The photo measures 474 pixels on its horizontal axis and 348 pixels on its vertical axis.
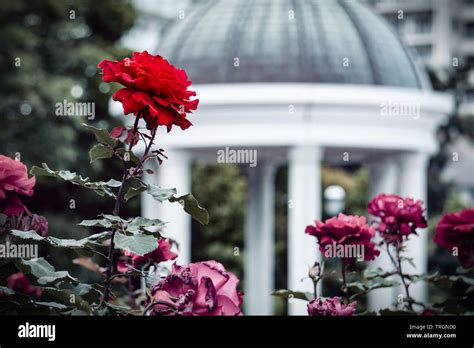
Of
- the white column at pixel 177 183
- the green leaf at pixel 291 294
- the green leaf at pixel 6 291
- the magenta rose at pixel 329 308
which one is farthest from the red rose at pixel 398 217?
the white column at pixel 177 183

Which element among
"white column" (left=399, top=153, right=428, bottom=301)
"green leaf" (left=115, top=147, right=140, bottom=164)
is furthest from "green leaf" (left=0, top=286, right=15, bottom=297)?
"white column" (left=399, top=153, right=428, bottom=301)

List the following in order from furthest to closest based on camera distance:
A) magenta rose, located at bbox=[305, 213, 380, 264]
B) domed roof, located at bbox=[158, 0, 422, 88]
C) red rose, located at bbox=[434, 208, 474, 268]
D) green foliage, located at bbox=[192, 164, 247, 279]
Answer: green foliage, located at bbox=[192, 164, 247, 279], domed roof, located at bbox=[158, 0, 422, 88], red rose, located at bbox=[434, 208, 474, 268], magenta rose, located at bbox=[305, 213, 380, 264]

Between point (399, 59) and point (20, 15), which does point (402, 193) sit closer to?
point (399, 59)

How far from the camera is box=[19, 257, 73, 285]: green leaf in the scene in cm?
283

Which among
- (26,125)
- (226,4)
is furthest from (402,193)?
(26,125)

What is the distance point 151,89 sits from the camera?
2.75 m

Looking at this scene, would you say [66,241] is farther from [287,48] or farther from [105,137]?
[287,48]

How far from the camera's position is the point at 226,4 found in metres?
17.3

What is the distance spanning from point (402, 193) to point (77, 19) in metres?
12.3

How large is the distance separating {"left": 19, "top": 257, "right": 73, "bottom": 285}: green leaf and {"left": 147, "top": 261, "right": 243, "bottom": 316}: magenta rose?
14.0 inches

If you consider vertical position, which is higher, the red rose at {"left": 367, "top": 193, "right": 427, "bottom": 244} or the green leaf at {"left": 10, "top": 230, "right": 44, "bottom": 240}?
the red rose at {"left": 367, "top": 193, "right": 427, "bottom": 244}

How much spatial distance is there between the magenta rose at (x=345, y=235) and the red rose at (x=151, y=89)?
87 cm

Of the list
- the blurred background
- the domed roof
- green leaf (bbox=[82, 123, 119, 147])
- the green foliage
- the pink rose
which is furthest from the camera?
the green foliage

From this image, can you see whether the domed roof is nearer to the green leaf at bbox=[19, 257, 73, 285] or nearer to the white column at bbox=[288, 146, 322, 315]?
the white column at bbox=[288, 146, 322, 315]
